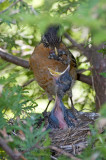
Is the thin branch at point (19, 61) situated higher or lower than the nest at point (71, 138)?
higher

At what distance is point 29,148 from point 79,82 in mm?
3300

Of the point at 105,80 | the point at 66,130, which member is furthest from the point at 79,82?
the point at 66,130

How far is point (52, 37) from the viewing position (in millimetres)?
3830

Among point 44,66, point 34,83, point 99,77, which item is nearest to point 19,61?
point 44,66

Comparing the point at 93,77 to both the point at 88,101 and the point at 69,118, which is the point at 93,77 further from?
the point at 69,118

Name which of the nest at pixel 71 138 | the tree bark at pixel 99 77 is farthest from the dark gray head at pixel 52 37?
the nest at pixel 71 138

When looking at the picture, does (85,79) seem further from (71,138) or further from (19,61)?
(71,138)

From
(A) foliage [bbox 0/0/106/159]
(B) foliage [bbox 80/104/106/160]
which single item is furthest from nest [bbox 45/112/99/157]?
(B) foliage [bbox 80/104/106/160]

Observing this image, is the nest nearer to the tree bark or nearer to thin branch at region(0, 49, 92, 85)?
the tree bark

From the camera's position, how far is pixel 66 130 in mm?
3021

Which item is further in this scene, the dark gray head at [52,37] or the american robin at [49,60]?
the american robin at [49,60]

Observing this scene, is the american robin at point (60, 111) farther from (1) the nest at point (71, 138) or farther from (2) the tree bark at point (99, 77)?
(2) the tree bark at point (99, 77)

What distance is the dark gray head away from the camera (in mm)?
3741

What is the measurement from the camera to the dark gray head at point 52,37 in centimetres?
374
